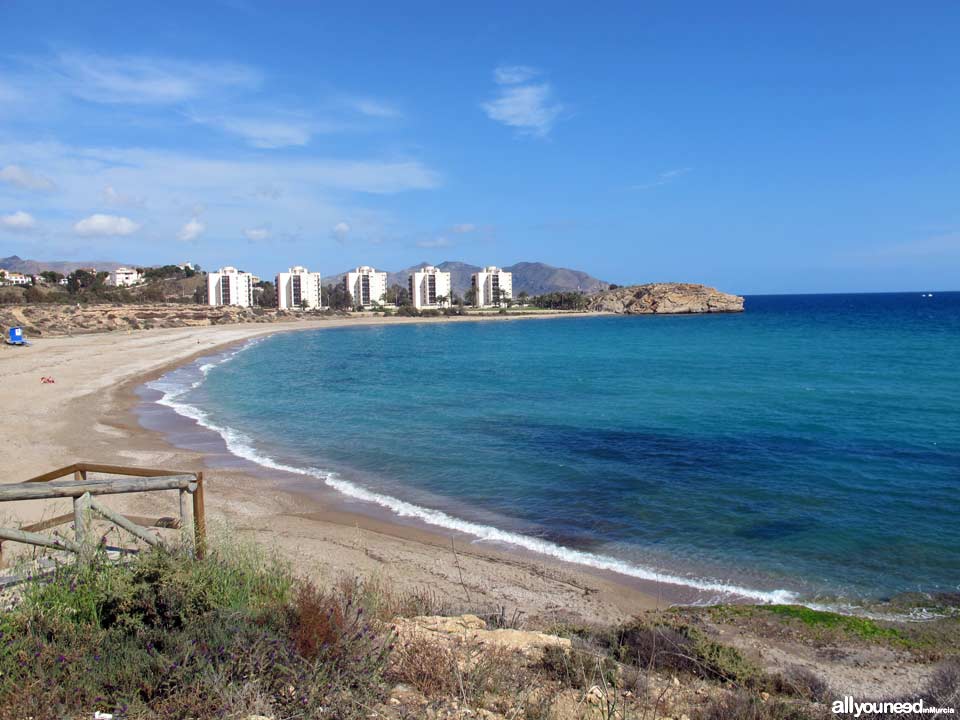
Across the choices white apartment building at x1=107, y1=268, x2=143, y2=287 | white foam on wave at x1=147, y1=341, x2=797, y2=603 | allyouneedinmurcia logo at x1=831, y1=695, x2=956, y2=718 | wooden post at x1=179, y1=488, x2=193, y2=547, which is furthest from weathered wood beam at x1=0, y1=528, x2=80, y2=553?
white apartment building at x1=107, y1=268, x2=143, y2=287

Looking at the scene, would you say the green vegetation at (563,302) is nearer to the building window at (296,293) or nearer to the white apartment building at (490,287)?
the white apartment building at (490,287)

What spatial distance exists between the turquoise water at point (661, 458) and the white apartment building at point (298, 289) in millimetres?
125157

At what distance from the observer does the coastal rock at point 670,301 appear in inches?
6206

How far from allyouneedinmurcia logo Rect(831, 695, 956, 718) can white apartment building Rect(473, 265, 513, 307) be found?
17630 cm

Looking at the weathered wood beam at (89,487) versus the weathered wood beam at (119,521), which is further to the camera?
the weathered wood beam at (119,521)

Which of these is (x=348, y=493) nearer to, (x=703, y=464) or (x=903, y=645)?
(x=703, y=464)

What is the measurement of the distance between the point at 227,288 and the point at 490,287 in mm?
72617

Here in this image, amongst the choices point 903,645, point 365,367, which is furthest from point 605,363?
point 903,645

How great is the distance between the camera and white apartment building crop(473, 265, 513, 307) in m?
183

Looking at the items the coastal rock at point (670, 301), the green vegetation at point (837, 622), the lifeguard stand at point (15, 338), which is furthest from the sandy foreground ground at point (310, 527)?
the coastal rock at point (670, 301)

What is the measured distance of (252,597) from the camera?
5430mm

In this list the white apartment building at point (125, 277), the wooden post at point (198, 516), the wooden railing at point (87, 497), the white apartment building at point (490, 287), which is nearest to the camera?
the wooden railing at point (87, 497)

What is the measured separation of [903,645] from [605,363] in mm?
38285

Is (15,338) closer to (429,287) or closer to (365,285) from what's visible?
(429,287)
